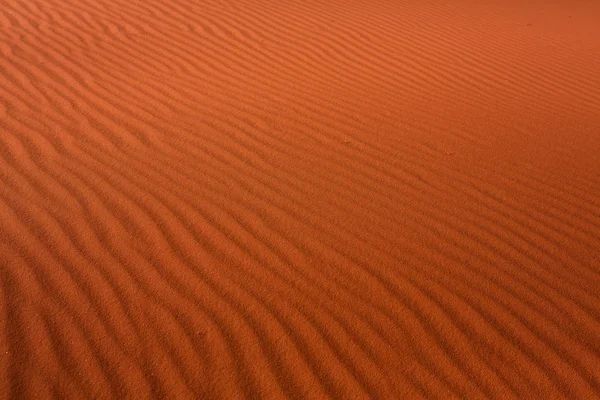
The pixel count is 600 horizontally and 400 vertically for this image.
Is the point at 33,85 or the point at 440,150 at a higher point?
the point at 440,150

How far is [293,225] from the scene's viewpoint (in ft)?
10.2

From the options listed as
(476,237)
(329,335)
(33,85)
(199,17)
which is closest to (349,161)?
(476,237)

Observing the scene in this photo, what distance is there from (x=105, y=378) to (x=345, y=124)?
2689 millimetres

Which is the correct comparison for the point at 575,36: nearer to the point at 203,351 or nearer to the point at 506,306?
the point at 506,306

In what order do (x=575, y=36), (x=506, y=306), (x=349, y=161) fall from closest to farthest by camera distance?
1. (x=506, y=306)
2. (x=349, y=161)
3. (x=575, y=36)

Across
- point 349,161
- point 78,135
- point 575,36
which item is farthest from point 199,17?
point 575,36

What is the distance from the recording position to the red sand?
233cm

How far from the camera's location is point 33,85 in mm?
4773

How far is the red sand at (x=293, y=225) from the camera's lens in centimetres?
233

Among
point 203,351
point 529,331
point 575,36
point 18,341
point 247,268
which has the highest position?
point 575,36

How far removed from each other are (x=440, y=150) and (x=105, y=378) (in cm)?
269

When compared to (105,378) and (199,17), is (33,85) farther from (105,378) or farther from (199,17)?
(105,378)

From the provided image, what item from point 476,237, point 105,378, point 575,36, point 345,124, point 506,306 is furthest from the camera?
point 575,36

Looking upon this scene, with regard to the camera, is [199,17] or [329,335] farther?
[199,17]
